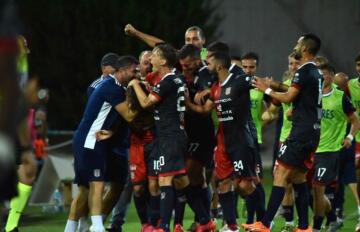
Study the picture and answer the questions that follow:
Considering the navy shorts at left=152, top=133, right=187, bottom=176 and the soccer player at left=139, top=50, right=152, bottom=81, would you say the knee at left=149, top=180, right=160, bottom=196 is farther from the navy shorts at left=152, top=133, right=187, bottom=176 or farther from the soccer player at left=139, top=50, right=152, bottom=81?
the soccer player at left=139, top=50, right=152, bottom=81

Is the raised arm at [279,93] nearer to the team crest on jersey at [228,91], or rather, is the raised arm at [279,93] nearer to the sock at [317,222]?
Answer: the team crest on jersey at [228,91]

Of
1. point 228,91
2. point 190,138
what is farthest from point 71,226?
point 228,91

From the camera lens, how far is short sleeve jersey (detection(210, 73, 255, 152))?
396 inches

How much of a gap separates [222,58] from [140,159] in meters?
1.33

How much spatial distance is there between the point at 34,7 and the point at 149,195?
1264 cm

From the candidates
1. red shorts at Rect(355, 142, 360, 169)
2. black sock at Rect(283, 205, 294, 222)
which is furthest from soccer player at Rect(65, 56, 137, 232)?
red shorts at Rect(355, 142, 360, 169)

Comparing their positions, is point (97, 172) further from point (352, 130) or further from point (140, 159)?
point (352, 130)

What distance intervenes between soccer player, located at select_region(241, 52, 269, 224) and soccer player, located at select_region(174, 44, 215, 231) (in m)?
0.53

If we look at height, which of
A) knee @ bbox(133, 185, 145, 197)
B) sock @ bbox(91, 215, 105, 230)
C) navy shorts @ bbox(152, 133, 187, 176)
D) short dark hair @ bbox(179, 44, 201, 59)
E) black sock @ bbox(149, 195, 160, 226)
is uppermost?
short dark hair @ bbox(179, 44, 201, 59)

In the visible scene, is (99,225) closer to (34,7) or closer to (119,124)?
(119,124)

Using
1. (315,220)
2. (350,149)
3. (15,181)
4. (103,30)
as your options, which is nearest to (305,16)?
(103,30)

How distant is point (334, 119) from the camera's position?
11859mm

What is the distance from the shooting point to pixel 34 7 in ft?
73.2

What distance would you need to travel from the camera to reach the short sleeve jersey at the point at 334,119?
1159 centimetres
